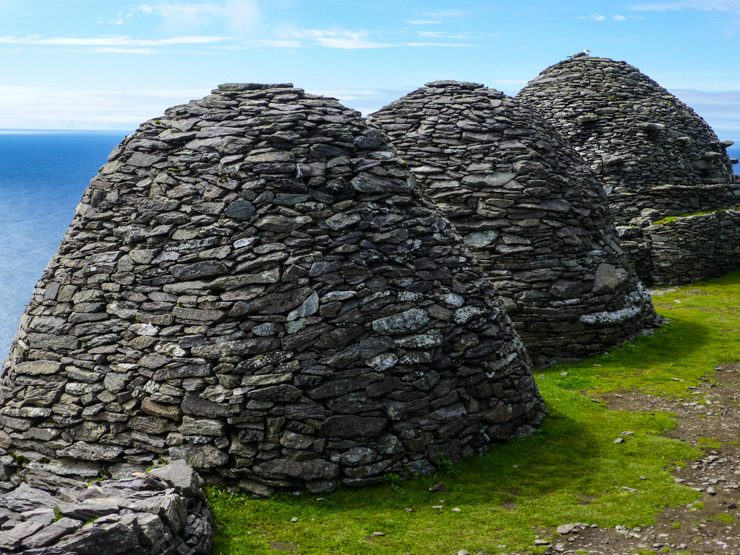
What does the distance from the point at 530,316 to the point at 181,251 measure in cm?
798

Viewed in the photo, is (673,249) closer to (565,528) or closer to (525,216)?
(525,216)

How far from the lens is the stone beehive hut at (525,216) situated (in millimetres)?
15094

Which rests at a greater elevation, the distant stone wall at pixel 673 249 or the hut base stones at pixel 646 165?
the hut base stones at pixel 646 165

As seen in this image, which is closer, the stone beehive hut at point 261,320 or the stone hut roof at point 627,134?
the stone beehive hut at point 261,320

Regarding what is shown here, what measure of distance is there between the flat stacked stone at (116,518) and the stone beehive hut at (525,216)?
8604mm

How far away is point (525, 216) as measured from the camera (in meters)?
15.1

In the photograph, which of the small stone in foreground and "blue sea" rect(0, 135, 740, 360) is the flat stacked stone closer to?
the small stone in foreground

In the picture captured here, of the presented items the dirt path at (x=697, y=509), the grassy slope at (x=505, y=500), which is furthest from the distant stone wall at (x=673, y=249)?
the grassy slope at (x=505, y=500)

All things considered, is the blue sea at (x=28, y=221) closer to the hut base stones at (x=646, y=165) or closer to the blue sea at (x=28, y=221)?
the blue sea at (x=28, y=221)

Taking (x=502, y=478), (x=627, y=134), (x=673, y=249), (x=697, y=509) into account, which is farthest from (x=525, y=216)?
(x=627, y=134)

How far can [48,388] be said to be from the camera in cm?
1006

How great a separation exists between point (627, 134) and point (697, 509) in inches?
731

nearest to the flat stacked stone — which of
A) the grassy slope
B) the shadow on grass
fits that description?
the grassy slope

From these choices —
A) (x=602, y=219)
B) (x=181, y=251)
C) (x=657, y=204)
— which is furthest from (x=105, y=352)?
(x=657, y=204)
